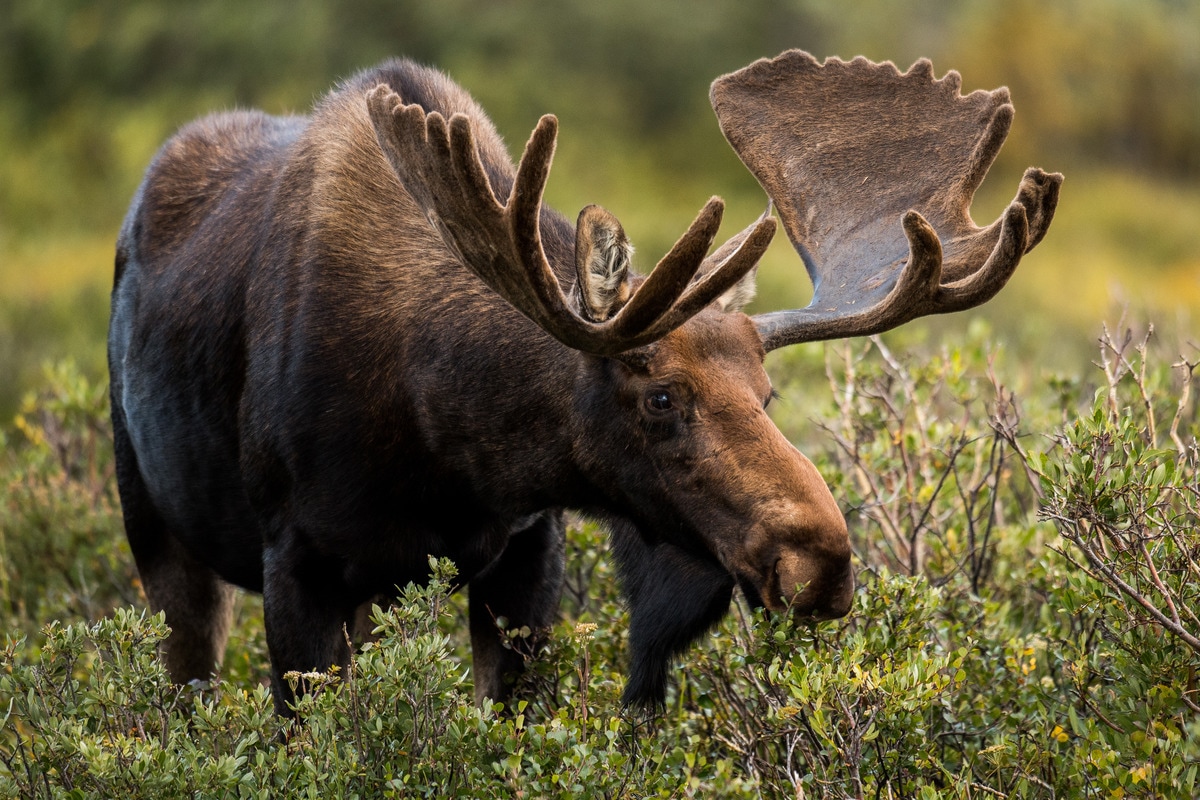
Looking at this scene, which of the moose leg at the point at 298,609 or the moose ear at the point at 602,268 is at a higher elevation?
the moose ear at the point at 602,268

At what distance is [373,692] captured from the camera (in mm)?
2900

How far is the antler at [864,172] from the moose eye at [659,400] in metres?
0.43

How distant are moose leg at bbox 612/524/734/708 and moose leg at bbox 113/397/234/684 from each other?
1534 mm

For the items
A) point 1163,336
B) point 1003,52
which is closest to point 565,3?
point 1003,52

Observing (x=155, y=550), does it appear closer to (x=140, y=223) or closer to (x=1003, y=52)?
(x=140, y=223)

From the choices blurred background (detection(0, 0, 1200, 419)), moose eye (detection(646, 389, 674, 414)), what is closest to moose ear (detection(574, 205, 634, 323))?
moose eye (detection(646, 389, 674, 414))

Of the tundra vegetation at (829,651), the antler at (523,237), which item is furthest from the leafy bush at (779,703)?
the antler at (523,237)

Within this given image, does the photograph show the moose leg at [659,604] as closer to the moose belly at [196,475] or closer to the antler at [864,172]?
the antler at [864,172]

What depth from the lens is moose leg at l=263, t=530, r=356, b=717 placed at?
136 inches

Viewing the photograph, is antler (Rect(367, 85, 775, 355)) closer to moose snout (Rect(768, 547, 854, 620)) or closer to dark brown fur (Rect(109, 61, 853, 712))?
dark brown fur (Rect(109, 61, 853, 712))

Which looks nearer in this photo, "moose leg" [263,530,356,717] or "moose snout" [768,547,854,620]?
"moose snout" [768,547,854,620]

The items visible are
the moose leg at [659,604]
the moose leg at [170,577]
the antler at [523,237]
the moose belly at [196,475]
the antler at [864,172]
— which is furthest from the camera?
the moose leg at [170,577]

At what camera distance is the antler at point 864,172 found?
11.1ft

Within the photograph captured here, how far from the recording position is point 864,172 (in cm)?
398
